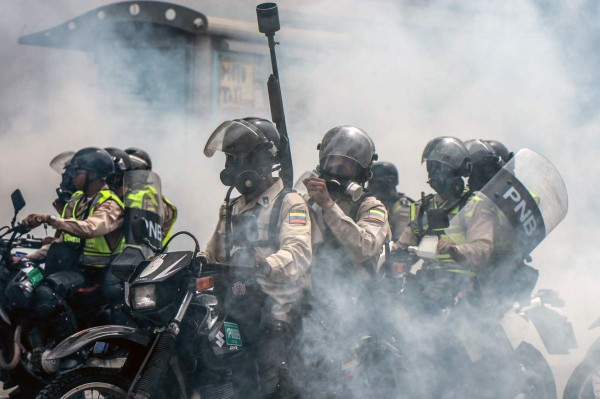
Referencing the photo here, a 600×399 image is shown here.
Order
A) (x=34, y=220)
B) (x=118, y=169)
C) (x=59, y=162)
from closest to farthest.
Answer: (x=34, y=220), (x=118, y=169), (x=59, y=162)

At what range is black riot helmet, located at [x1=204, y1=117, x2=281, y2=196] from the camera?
3.61 meters

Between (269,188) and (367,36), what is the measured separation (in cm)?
719

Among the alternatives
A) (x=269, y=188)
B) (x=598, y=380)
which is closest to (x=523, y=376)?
(x=598, y=380)

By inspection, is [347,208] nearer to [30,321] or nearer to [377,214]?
[377,214]

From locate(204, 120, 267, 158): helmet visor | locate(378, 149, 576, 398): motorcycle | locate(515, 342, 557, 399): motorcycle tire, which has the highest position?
locate(204, 120, 267, 158): helmet visor

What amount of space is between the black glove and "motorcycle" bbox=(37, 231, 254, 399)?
35 mm

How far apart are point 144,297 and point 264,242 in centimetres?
75

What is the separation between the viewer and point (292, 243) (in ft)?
10.9

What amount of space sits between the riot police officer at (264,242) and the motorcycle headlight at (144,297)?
0.39 m

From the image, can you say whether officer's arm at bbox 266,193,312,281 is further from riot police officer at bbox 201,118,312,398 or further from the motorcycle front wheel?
the motorcycle front wheel

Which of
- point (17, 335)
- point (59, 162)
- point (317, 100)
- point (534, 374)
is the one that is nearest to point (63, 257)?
point (17, 335)

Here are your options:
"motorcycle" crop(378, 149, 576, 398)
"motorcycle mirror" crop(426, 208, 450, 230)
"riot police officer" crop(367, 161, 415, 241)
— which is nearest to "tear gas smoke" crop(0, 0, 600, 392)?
"riot police officer" crop(367, 161, 415, 241)

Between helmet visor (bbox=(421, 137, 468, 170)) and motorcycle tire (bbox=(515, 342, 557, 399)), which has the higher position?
helmet visor (bbox=(421, 137, 468, 170))

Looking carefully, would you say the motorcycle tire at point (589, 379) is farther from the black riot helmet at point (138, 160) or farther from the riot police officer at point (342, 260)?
the black riot helmet at point (138, 160)
